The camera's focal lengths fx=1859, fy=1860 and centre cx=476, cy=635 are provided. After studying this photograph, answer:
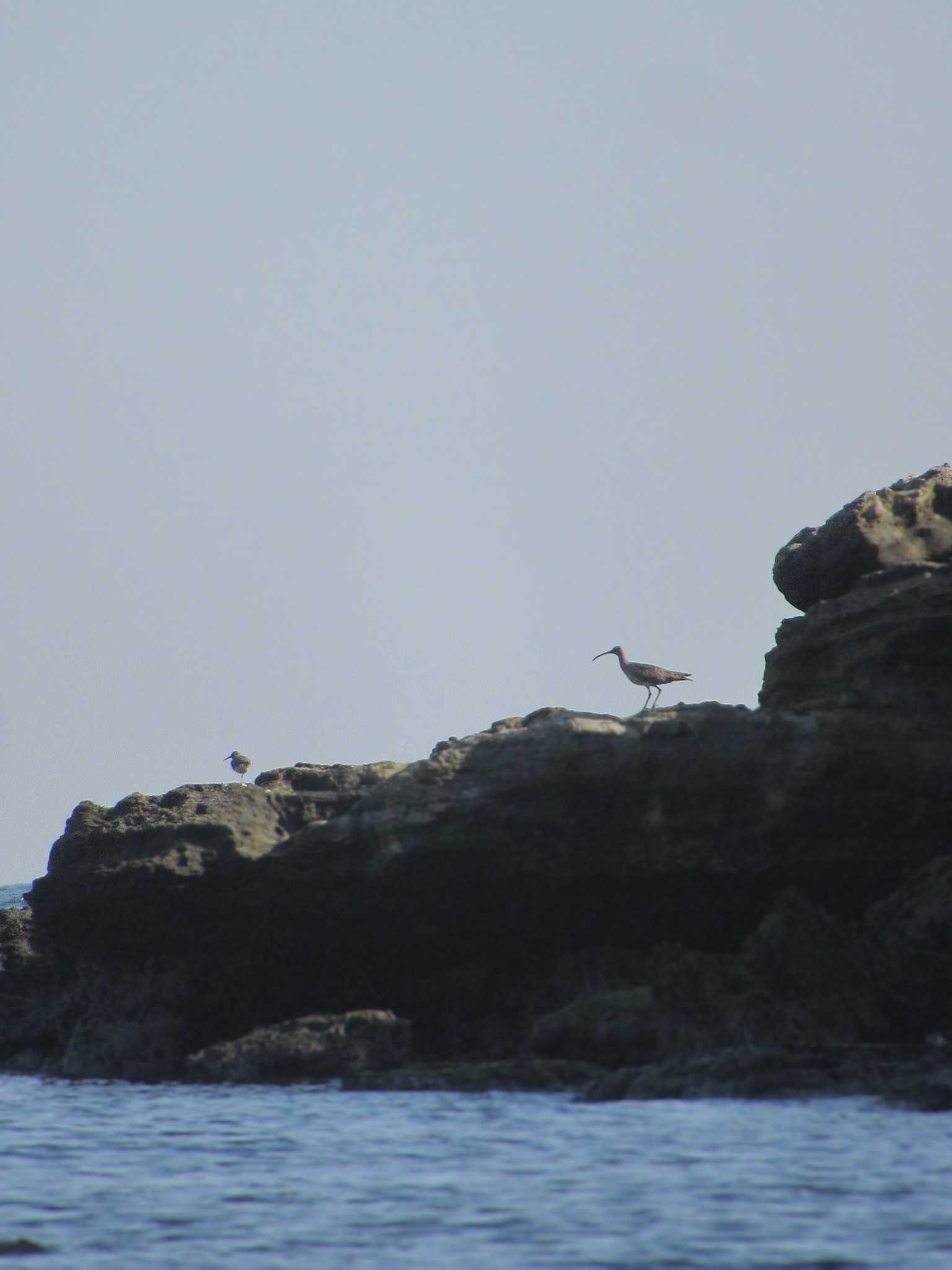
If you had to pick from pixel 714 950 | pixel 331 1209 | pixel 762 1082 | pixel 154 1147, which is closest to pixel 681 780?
pixel 714 950

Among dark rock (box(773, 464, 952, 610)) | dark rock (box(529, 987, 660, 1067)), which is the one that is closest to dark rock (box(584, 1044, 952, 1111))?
dark rock (box(529, 987, 660, 1067))

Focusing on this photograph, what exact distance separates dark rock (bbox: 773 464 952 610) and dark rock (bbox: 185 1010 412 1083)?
27.7 ft

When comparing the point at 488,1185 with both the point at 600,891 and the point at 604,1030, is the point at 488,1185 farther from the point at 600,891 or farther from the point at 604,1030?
the point at 600,891

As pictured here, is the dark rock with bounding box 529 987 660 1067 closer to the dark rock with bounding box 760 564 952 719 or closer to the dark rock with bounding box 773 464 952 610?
the dark rock with bounding box 760 564 952 719

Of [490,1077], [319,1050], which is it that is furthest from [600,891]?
[319,1050]

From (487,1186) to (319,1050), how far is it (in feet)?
27.0

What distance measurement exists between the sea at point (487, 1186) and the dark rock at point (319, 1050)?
2.05 m

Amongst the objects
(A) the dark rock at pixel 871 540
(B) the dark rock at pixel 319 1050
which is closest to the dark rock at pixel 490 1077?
(B) the dark rock at pixel 319 1050

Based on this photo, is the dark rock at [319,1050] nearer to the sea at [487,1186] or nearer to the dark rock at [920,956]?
the sea at [487,1186]

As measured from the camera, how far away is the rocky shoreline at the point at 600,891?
70.3ft

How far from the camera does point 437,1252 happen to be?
12.6 meters

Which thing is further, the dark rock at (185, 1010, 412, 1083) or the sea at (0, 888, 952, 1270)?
the dark rock at (185, 1010, 412, 1083)

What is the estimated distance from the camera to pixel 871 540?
24.8 meters

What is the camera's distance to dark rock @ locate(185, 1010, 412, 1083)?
22969 mm
